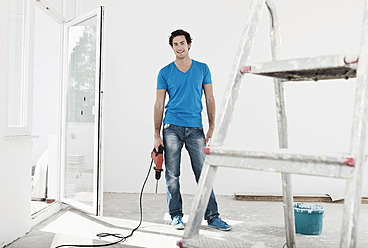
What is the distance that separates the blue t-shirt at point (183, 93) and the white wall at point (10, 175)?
1.18 metres

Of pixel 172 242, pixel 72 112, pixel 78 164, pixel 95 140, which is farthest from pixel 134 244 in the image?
pixel 72 112

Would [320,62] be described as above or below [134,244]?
above

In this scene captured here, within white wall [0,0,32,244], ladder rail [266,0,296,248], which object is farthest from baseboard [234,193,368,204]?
white wall [0,0,32,244]

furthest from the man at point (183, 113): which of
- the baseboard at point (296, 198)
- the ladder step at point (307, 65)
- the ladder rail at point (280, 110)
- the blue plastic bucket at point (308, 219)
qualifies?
the ladder step at point (307, 65)

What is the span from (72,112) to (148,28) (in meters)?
1.84

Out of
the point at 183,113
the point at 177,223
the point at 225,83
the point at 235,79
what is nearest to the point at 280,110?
the point at 235,79

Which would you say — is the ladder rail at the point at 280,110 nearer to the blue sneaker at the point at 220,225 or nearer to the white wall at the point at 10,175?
the blue sneaker at the point at 220,225

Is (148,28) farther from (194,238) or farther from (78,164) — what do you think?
(194,238)

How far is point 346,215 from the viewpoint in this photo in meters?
1.02

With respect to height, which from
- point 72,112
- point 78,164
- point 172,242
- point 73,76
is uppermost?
point 73,76

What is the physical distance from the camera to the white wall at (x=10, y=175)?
2645mm

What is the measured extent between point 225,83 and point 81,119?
2081 mm

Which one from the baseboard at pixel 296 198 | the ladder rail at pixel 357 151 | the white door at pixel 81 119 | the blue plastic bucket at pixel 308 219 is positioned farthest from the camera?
the baseboard at pixel 296 198

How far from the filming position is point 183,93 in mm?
3137
